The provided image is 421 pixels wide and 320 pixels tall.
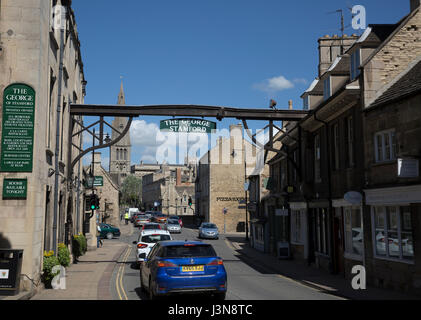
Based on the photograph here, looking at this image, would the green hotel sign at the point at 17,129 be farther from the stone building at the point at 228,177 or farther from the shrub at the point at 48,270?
the stone building at the point at 228,177

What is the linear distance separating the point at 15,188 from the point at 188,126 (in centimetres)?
913

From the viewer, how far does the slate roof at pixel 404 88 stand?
13295 mm

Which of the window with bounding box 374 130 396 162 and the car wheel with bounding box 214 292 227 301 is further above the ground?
the window with bounding box 374 130 396 162

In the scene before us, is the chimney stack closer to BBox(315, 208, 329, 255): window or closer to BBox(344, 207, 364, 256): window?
BBox(344, 207, 364, 256): window

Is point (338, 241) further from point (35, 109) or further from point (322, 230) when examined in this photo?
point (35, 109)

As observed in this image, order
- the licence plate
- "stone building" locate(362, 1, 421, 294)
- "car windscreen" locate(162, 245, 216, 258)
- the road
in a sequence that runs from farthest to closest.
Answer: "stone building" locate(362, 1, 421, 294) < the road < "car windscreen" locate(162, 245, 216, 258) < the licence plate

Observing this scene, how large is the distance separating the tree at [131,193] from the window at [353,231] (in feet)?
335

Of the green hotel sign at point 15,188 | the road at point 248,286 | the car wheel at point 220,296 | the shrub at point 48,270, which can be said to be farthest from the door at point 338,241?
the green hotel sign at point 15,188

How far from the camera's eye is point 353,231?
54.1 feet

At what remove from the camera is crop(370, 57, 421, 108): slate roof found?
43.6 feet

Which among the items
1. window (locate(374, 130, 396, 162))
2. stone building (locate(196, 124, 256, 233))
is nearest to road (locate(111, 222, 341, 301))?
window (locate(374, 130, 396, 162))

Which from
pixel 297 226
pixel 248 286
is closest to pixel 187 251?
pixel 248 286

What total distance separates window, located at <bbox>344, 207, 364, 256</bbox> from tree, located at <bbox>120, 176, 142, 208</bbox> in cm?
10215
